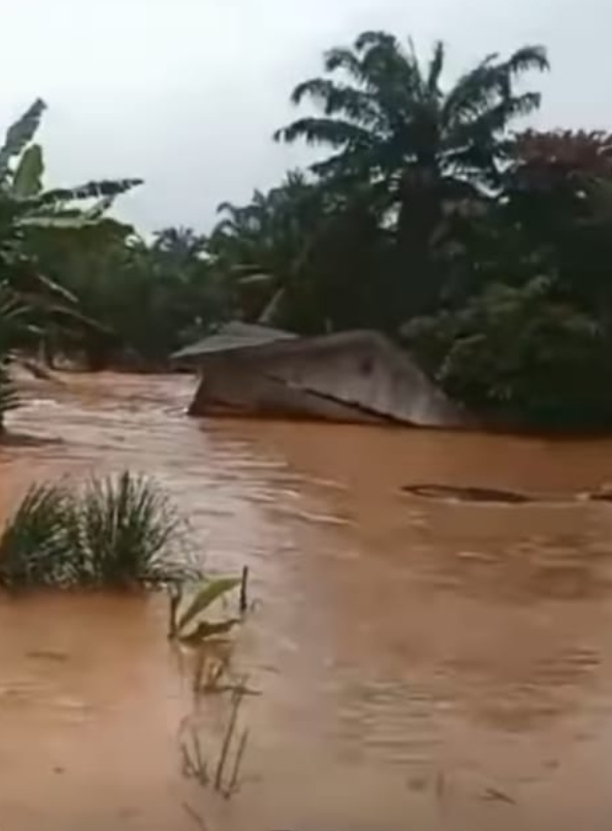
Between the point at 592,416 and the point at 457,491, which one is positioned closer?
the point at 457,491

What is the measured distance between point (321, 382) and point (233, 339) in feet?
3.84

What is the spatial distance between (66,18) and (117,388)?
476 cm

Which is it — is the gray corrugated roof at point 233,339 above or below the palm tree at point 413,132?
below

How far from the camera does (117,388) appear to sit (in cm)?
769

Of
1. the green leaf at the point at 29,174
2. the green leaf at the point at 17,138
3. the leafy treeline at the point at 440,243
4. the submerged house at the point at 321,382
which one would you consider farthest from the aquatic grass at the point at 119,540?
the submerged house at the point at 321,382

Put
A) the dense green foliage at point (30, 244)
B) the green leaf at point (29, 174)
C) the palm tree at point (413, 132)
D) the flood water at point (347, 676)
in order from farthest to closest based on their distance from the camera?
the palm tree at point (413, 132) → the dense green foliage at point (30, 244) → the green leaf at point (29, 174) → the flood water at point (347, 676)

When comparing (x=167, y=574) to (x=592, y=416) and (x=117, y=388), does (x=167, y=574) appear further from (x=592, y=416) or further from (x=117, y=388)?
(x=592, y=416)

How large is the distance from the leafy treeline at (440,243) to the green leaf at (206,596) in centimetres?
366

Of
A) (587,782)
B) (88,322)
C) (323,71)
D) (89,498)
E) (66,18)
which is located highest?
(323,71)

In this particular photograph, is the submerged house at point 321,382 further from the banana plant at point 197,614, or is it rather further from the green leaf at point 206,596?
the banana plant at point 197,614

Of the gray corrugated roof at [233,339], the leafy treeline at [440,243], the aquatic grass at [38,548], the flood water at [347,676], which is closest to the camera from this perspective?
the flood water at [347,676]

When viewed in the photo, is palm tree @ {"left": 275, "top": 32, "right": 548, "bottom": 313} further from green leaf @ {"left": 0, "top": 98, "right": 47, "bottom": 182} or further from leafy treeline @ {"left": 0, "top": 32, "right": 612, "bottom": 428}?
green leaf @ {"left": 0, "top": 98, "right": 47, "bottom": 182}

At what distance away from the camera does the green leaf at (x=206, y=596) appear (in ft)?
11.0

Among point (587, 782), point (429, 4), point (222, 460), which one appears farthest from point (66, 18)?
point (222, 460)
